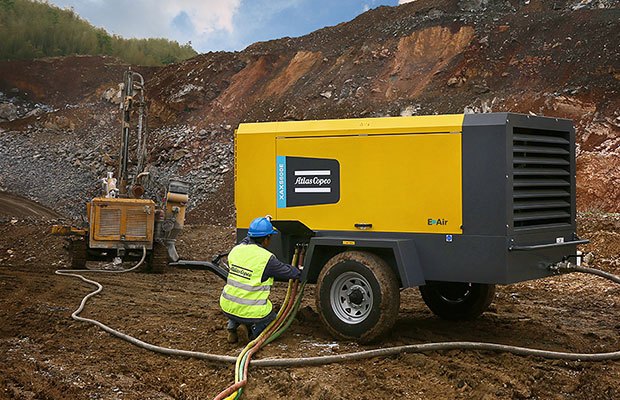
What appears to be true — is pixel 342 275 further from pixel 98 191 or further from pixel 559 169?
pixel 98 191

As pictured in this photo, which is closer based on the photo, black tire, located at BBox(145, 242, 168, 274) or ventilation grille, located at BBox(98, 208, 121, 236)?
ventilation grille, located at BBox(98, 208, 121, 236)

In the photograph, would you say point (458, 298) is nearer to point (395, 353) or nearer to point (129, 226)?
point (395, 353)

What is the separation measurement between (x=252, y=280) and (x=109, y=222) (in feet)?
28.3

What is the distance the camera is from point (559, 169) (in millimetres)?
8062

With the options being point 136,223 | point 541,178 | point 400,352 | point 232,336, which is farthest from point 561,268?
point 136,223

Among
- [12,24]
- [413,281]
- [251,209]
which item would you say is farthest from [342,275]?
[12,24]

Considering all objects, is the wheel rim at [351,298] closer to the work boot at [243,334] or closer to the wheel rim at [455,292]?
the work boot at [243,334]

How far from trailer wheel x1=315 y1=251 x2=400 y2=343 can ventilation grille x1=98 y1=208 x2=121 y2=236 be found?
Answer: 344 inches

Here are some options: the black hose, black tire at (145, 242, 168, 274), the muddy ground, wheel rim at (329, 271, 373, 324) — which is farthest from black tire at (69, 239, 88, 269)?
wheel rim at (329, 271, 373, 324)

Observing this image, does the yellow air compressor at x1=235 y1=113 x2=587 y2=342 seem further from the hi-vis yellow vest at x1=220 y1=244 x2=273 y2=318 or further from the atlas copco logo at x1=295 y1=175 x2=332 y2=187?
the hi-vis yellow vest at x1=220 y1=244 x2=273 y2=318

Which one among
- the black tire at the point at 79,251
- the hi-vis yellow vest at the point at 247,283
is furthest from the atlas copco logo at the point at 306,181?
the black tire at the point at 79,251

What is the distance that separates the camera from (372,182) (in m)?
7.80

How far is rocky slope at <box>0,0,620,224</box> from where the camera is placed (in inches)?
874

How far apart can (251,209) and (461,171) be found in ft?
8.81
